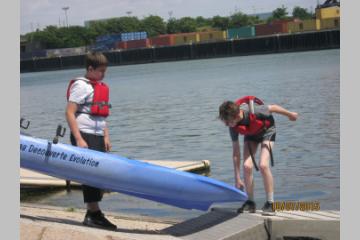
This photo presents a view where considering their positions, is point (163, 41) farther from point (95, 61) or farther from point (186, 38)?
point (95, 61)

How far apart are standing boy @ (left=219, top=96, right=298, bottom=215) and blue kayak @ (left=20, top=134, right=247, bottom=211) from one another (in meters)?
0.23

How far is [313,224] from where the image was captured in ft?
23.2

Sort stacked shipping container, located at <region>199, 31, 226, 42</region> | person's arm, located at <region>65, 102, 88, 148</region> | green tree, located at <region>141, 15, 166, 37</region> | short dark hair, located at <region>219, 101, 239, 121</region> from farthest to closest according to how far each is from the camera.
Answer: green tree, located at <region>141, 15, 166, 37</region>
stacked shipping container, located at <region>199, 31, 226, 42</region>
short dark hair, located at <region>219, 101, 239, 121</region>
person's arm, located at <region>65, 102, 88, 148</region>

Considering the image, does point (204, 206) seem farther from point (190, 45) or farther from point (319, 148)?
point (190, 45)

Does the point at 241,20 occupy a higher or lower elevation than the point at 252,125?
higher

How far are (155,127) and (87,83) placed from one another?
66.3 feet

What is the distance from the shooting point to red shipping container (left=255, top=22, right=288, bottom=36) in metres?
126

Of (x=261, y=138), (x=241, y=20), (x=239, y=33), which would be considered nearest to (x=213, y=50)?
(x=239, y=33)

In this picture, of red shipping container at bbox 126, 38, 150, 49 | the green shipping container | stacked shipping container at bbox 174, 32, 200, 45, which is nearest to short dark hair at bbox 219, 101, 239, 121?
the green shipping container

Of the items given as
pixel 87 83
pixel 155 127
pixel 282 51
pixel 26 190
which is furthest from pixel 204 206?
pixel 282 51

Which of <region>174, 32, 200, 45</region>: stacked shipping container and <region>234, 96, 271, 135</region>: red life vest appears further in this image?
<region>174, 32, 200, 45</region>: stacked shipping container

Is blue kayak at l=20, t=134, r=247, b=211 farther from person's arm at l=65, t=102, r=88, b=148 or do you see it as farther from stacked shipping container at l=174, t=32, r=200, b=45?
stacked shipping container at l=174, t=32, r=200, b=45

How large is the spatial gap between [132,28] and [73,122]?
522ft

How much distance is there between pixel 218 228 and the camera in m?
6.87
